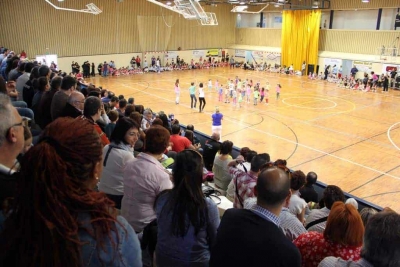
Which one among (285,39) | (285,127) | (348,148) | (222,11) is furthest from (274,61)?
(348,148)

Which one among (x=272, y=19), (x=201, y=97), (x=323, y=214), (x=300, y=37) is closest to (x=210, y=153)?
(x=323, y=214)

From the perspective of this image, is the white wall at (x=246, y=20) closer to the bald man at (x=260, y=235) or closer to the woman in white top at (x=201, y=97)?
the woman in white top at (x=201, y=97)

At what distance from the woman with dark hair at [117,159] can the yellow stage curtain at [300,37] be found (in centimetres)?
3213

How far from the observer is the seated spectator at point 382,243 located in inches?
84.1

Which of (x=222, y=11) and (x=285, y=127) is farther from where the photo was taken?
(x=222, y=11)

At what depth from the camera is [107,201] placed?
1.54 m

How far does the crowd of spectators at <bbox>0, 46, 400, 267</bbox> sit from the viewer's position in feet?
4.53

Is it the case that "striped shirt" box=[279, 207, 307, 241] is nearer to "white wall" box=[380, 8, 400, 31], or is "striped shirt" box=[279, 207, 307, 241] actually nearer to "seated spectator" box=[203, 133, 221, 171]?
"seated spectator" box=[203, 133, 221, 171]

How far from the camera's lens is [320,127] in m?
16.6

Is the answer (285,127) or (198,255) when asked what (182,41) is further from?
(198,255)

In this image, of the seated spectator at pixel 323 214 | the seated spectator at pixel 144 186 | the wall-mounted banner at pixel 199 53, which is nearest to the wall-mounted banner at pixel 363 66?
the wall-mounted banner at pixel 199 53

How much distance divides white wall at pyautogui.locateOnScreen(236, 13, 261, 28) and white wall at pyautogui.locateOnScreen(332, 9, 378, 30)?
10163mm

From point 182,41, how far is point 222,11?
6.31 metres

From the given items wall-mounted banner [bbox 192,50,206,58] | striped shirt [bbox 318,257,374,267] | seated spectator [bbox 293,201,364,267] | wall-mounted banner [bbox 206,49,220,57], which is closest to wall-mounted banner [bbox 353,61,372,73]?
wall-mounted banner [bbox 206,49,220,57]
